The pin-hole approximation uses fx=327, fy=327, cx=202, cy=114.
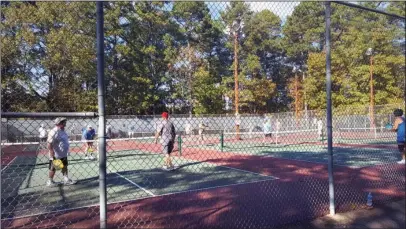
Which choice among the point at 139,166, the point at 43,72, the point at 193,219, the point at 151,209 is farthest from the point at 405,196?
the point at 139,166

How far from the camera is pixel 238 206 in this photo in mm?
6047

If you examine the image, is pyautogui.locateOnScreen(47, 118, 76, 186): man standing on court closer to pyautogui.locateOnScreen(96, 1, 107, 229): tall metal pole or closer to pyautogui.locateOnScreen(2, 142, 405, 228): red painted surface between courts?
pyautogui.locateOnScreen(2, 142, 405, 228): red painted surface between courts

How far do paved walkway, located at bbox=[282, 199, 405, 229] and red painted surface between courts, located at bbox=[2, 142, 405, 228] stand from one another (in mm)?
231

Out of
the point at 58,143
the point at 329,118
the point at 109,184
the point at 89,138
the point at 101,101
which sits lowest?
the point at 109,184

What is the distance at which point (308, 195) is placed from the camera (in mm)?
6703

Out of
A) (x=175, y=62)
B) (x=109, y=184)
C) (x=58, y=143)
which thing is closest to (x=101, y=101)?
(x=175, y=62)

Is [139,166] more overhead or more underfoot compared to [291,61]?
more underfoot

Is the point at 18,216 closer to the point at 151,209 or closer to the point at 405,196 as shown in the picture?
the point at 151,209

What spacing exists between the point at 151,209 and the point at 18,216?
2.36 m

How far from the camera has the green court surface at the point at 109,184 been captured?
671cm

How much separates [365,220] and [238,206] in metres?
2.11

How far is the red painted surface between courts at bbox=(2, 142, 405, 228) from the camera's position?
5.25 meters

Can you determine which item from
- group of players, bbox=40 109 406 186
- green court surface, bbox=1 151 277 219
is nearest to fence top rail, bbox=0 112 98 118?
group of players, bbox=40 109 406 186

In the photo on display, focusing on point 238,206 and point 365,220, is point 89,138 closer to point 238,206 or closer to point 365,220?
point 238,206
